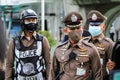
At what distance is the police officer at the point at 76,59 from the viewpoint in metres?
6.48

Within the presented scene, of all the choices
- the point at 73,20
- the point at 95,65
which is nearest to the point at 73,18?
the point at 73,20

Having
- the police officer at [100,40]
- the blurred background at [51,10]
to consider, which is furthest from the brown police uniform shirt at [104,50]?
the blurred background at [51,10]

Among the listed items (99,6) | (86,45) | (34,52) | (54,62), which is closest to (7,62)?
(34,52)

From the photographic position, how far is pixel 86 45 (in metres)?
6.57

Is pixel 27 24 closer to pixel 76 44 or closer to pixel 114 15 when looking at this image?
pixel 76 44

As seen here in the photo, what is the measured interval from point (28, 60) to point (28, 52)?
11cm

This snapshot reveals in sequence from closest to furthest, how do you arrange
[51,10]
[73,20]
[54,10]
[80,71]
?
1. [80,71]
2. [73,20]
3. [54,10]
4. [51,10]

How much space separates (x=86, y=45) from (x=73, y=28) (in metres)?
0.28

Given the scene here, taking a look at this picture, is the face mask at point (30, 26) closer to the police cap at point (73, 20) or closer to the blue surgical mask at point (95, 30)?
the police cap at point (73, 20)

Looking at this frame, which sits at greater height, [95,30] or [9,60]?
[95,30]

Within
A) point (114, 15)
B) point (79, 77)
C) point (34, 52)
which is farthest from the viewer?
point (114, 15)

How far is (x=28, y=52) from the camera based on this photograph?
23.6 feet

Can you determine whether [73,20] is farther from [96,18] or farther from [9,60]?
[96,18]

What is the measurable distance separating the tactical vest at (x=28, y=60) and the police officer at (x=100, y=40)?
42.8 inches
